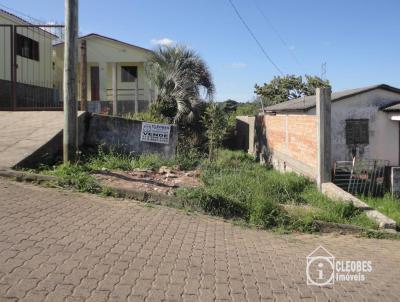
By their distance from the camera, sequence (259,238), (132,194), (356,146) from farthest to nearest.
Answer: (356,146) < (132,194) < (259,238)

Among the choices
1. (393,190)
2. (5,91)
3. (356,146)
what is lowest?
(393,190)

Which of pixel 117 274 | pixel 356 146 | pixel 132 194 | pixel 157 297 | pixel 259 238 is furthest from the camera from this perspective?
pixel 356 146

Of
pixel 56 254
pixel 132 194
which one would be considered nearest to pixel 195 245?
pixel 56 254

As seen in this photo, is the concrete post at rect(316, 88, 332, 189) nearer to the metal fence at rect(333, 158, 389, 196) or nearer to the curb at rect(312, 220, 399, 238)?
the metal fence at rect(333, 158, 389, 196)

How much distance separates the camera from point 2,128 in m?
10.8

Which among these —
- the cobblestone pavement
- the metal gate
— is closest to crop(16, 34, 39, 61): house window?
the metal gate

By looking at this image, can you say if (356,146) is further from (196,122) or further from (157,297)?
(157,297)

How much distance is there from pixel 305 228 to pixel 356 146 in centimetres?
777

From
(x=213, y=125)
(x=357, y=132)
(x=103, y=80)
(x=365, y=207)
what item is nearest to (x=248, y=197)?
(x=365, y=207)

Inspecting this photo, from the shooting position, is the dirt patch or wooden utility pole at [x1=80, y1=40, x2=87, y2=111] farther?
wooden utility pole at [x1=80, y1=40, x2=87, y2=111]

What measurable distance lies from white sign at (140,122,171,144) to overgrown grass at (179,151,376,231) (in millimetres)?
2108

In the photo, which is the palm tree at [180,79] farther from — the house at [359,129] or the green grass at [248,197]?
the green grass at [248,197]

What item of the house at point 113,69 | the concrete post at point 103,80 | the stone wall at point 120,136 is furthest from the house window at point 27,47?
the stone wall at point 120,136

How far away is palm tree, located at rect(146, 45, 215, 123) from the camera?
1705 centimetres
